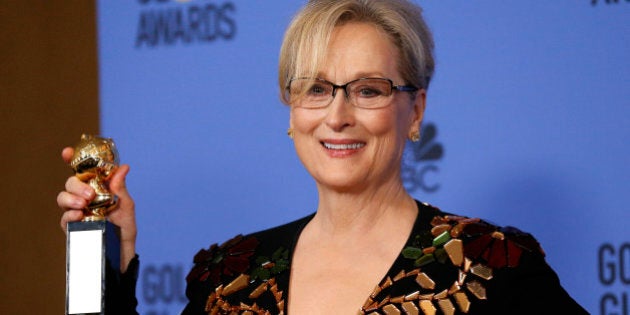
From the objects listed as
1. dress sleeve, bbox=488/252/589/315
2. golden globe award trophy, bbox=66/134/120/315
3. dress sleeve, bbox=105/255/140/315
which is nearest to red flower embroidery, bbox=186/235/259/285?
dress sleeve, bbox=105/255/140/315

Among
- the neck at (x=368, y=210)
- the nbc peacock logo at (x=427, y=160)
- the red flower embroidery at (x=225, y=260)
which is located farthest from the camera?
the nbc peacock logo at (x=427, y=160)

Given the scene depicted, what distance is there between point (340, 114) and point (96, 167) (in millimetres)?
505

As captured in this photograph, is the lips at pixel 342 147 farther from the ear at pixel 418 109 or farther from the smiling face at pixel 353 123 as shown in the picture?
the ear at pixel 418 109

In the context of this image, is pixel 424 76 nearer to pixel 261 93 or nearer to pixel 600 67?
pixel 600 67

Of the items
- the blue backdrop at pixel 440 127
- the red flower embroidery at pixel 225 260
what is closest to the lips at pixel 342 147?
the blue backdrop at pixel 440 127

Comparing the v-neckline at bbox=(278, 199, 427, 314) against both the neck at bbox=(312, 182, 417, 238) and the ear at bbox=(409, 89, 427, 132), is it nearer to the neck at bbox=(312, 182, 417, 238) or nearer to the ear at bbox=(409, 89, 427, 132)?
the neck at bbox=(312, 182, 417, 238)

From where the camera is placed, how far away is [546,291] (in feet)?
5.97

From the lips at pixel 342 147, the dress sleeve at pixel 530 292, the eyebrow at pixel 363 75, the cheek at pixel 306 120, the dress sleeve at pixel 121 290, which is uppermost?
the eyebrow at pixel 363 75

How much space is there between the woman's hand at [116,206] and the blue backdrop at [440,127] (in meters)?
0.65

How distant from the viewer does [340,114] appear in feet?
6.38

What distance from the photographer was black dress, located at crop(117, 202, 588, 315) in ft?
6.02

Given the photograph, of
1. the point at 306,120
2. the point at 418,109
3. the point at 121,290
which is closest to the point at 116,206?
the point at 121,290

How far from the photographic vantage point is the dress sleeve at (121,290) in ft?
6.46

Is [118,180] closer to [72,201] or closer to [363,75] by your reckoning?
[72,201]
